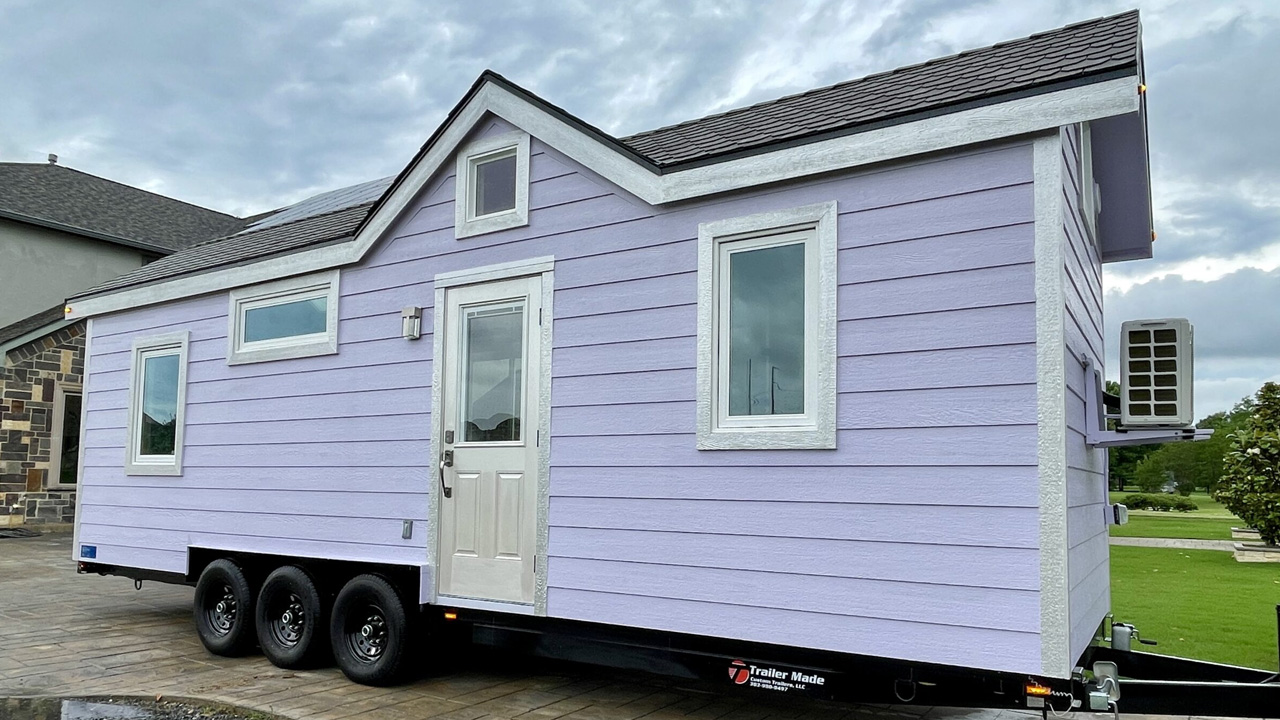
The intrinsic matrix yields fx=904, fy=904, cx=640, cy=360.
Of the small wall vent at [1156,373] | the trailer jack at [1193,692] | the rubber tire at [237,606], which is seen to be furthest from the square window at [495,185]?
the trailer jack at [1193,692]

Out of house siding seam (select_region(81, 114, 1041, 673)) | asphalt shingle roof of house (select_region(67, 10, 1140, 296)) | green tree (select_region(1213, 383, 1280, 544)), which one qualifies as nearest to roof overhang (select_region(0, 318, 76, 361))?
house siding seam (select_region(81, 114, 1041, 673))

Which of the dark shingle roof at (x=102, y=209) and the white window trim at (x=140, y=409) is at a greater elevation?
the dark shingle roof at (x=102, y=209)

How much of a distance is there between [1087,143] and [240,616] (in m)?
6.24

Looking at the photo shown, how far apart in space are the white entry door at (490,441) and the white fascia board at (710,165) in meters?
0.85

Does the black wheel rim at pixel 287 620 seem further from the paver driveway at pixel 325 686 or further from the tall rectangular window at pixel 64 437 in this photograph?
the tall rectangular window at pixel 64 437

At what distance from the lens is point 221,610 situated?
6.64 m

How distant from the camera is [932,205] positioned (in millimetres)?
4023

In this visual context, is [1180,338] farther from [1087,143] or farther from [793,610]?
[793,610]

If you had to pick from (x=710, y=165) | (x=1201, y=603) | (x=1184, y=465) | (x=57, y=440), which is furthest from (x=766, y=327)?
(x=1184, y=465)

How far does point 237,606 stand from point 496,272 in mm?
3153

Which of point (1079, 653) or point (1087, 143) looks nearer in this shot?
point (1079, 653)

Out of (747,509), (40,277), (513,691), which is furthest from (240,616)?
(40,277)

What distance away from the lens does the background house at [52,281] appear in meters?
16.5

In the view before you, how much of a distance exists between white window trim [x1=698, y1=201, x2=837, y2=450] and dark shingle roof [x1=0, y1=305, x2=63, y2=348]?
16.2m
